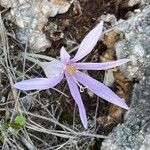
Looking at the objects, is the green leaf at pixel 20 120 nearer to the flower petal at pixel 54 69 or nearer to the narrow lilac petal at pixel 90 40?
the flower petal at pixel 54 69

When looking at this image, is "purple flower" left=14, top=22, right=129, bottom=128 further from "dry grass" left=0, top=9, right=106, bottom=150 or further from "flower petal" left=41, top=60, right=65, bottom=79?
"dry grass" left=0, top=9, right=106, bottom=150

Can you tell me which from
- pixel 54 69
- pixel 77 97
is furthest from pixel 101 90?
pixel 54 69

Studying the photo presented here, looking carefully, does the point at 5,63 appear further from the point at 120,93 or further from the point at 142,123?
the point at 142,123

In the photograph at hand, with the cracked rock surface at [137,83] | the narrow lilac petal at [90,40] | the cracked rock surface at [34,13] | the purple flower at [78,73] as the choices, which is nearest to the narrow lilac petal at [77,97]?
the purple flower at [78,73]

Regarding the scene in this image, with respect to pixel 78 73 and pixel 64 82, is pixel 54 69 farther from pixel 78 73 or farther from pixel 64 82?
pixel 64 82

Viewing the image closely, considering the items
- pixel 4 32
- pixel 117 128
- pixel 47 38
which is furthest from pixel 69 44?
pixel 117 128

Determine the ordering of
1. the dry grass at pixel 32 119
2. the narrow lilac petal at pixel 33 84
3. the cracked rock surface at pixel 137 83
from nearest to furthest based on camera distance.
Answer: the narrow lilac petal at pixel 33 84
the cracked rock surface at pixel 137 83
the dry grass at pixel 32 119
